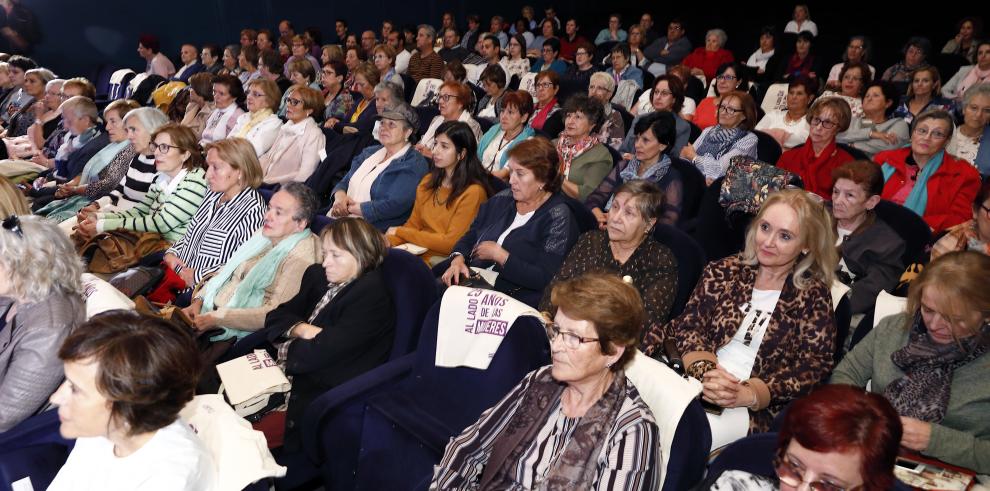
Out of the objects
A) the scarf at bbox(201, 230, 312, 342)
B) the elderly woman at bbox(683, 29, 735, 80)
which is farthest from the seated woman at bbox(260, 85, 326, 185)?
the elderly woman at bbox(683, 29, 735, 80)

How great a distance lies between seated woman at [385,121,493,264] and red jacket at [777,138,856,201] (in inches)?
72.1

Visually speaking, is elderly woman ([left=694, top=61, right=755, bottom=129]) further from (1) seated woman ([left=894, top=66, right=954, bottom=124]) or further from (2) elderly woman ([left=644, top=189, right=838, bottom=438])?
(2) elderly woman ([left=644, top=189, right=838, bottom=438])

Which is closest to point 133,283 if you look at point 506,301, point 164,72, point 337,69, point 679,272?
point 506,301

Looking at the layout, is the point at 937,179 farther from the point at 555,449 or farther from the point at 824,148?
the point at 555,449

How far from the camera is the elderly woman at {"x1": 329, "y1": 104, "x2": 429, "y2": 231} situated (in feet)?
13.6

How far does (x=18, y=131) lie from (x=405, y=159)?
482 centimetres

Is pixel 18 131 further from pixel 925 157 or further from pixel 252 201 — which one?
pixel 925 157

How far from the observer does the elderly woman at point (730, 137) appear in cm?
435

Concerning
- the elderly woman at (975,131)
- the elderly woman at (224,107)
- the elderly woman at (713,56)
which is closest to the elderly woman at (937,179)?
the elderly woman at (975,131)

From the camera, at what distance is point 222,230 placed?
3535mm

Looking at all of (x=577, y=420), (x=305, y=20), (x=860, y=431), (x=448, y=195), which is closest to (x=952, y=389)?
(x=860, y=431)

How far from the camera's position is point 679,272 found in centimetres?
275

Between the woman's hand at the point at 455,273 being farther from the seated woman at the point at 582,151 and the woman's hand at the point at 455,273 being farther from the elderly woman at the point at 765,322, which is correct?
the seated woman at the point at 582,151

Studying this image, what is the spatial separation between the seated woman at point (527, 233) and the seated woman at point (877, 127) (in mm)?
2455
